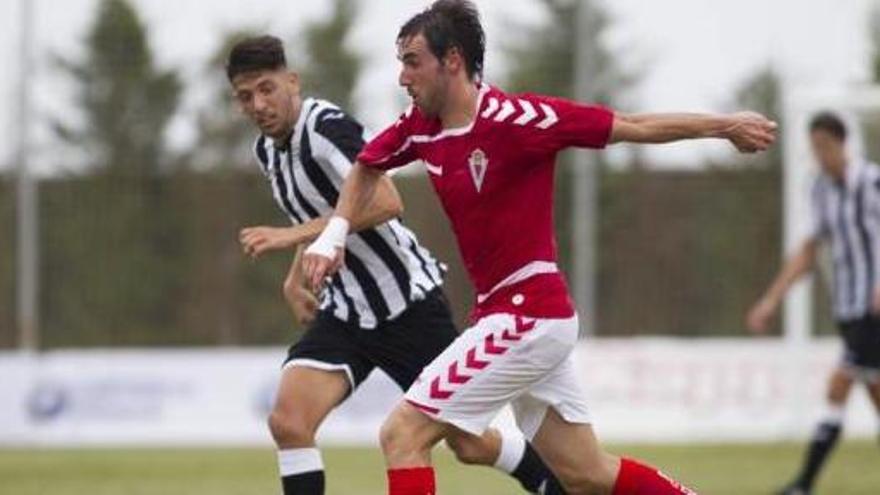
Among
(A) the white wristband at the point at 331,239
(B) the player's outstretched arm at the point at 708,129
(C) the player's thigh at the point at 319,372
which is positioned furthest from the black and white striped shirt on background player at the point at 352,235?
(B) the player's outstretched arm at the point at 708,129

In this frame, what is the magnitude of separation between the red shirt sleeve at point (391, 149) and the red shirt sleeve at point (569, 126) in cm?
60

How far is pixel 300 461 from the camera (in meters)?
9.20

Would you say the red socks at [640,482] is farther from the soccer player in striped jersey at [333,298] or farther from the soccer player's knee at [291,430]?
the soccer player's knee at [291,430]

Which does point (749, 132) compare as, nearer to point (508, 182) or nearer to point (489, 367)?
point (508, 182)

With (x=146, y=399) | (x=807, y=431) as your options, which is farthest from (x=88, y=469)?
(x=807, y=431)

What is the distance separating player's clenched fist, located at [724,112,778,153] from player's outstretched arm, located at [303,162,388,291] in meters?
1.55

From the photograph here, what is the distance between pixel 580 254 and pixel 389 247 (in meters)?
14.8

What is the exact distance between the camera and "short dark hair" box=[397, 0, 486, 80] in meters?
7.99

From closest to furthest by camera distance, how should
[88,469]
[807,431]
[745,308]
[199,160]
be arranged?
[88,469] → [807,431] → [745,308] → [199,160]

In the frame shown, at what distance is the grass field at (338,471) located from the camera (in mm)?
14172

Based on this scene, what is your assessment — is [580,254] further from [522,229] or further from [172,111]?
[522,229]

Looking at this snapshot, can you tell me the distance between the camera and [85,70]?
28.4 metres

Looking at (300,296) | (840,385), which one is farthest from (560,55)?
(300,296)

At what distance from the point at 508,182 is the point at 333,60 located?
68.8ft
